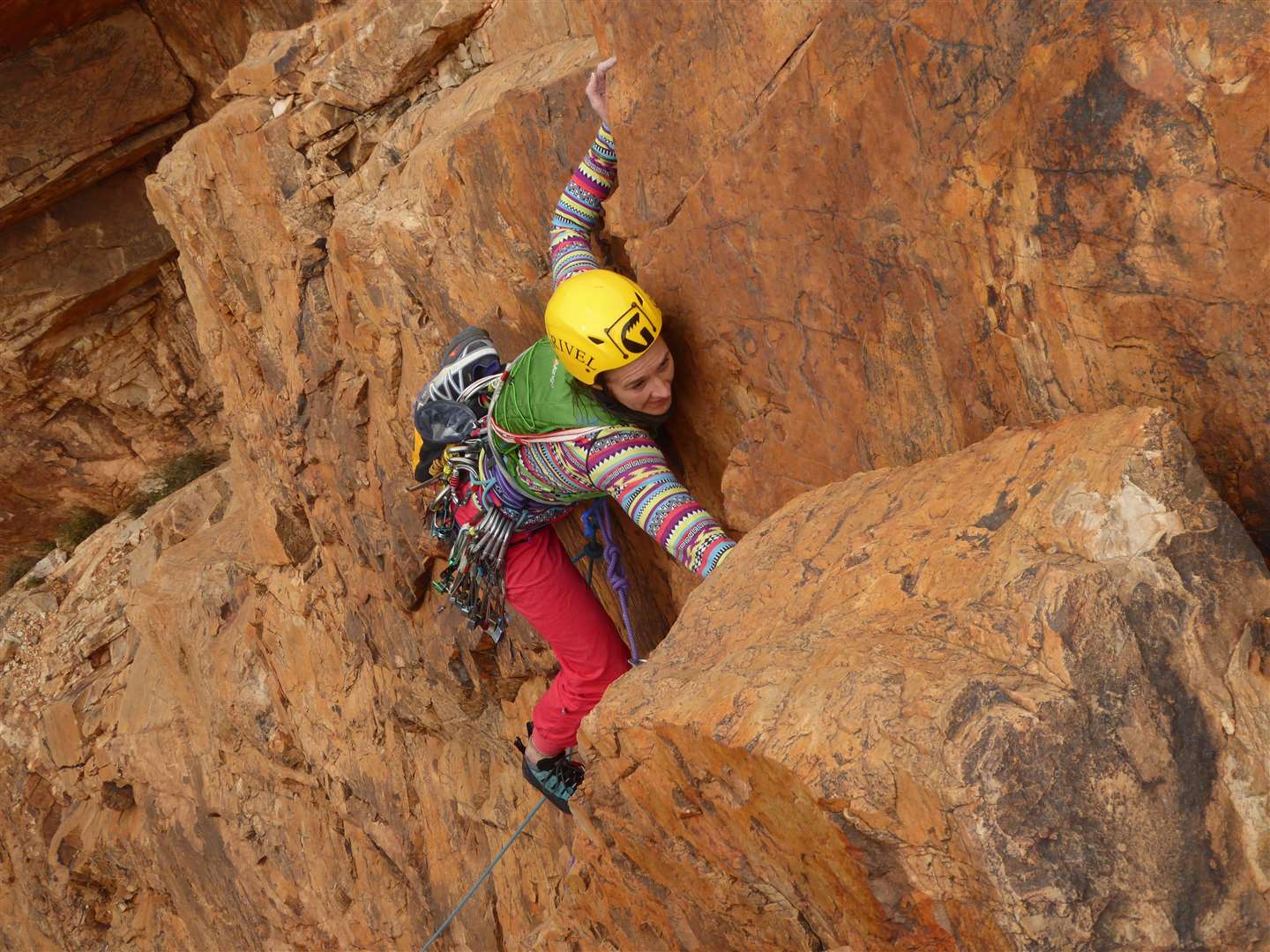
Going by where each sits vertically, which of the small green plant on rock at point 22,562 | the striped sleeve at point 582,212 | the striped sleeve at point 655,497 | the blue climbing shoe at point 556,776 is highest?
the striped sleeve at point 582,212

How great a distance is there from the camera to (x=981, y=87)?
3061mm

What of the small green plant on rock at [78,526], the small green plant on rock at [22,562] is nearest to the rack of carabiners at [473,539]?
the small green plant on rock at [78,526]

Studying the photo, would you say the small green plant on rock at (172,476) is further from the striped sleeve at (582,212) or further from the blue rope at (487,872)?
the striped sleeve at (582,212)

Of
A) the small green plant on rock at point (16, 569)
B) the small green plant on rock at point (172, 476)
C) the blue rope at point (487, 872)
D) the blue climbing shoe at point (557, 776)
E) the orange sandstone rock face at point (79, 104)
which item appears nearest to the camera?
the blue climbing shoe at point (557, 776)

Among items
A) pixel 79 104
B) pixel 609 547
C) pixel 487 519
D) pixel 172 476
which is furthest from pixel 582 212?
pixel 172 476

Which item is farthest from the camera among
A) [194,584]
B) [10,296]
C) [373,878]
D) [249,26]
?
[10,296]

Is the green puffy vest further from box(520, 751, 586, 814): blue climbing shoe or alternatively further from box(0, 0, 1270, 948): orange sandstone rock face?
box(520, 751, 586, 814): blue climbing shoe

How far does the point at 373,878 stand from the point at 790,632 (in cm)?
555

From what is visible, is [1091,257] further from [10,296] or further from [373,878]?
[10,296]

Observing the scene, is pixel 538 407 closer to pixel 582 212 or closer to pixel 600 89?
pixel 582 212

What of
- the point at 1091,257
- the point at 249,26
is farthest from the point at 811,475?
the point at 249,26

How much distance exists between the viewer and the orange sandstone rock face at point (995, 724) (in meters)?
2.30

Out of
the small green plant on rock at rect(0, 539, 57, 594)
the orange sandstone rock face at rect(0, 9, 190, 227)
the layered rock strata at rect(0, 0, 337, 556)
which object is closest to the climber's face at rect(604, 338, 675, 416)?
the layered rock strata at rect(0, 0, 337, 556)

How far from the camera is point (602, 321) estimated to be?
13.1 ft
